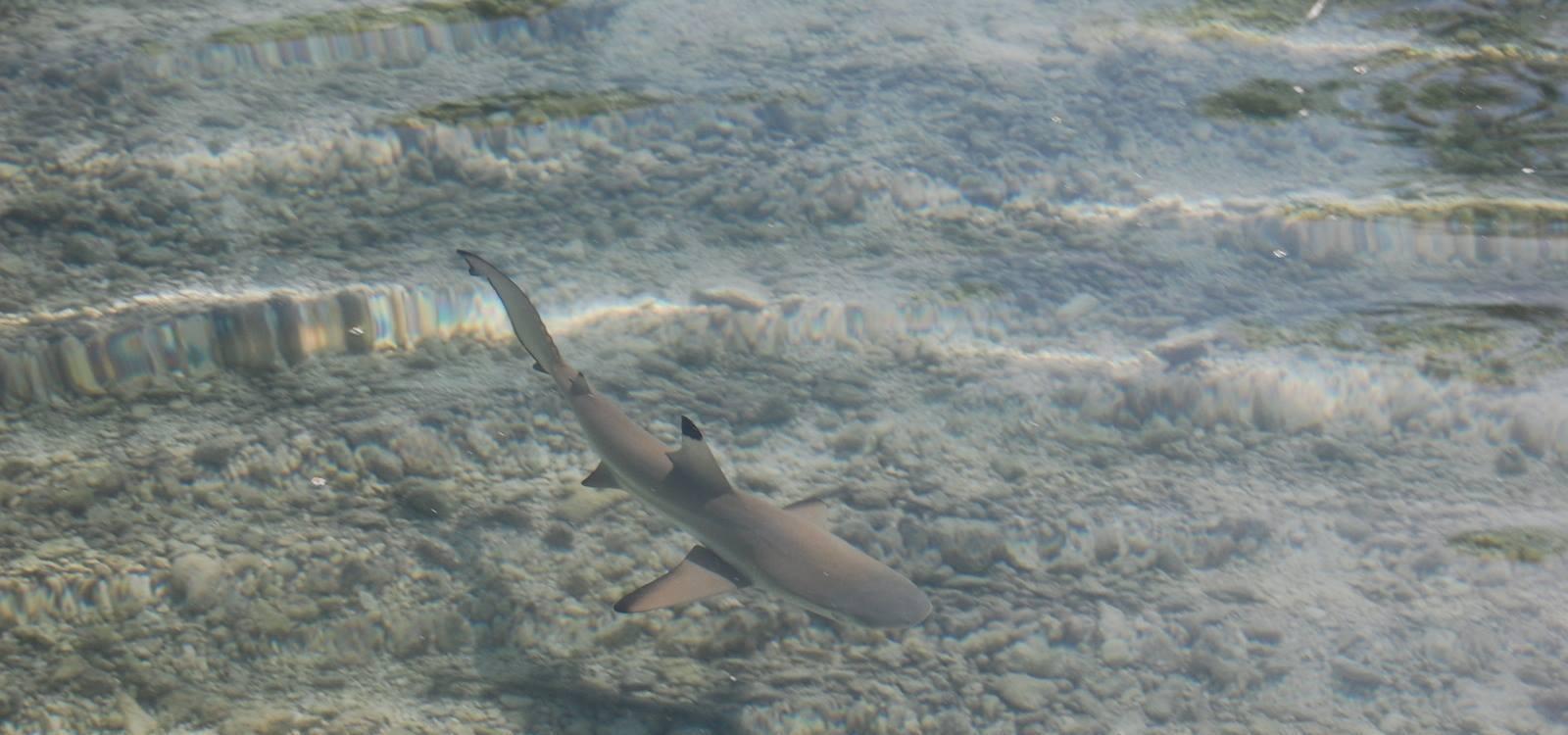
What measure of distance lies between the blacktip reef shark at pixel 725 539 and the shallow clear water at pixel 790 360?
230mm

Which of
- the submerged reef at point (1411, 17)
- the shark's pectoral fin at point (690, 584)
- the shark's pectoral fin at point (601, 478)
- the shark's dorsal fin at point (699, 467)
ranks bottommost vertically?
the shark's pectoral fin at point (690, 584)

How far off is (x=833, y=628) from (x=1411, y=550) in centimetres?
159

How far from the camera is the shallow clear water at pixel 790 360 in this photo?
2.44m

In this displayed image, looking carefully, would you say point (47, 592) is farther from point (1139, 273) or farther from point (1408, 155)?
point (1408, 155)

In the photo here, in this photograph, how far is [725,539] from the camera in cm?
241

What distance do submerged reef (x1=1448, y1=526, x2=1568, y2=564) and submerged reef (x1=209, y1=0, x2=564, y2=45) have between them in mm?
A: 4182

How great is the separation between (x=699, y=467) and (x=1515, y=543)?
2.24 m

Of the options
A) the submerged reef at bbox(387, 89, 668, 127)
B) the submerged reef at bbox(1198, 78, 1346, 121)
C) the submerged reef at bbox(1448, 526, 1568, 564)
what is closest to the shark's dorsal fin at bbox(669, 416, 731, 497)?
the submerged reef at bbox(1448, 526, 1568, 564)

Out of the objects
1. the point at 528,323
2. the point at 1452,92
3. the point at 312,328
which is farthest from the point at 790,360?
the point at 1452,92

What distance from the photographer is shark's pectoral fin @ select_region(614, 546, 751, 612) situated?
2.27 meters

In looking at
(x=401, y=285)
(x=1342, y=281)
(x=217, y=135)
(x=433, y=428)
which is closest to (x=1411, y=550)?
(x=1342, y=281)

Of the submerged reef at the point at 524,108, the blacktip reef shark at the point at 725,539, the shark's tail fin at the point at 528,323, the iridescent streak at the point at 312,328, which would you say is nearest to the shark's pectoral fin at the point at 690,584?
the blacktip reef shark at the point at 725,539

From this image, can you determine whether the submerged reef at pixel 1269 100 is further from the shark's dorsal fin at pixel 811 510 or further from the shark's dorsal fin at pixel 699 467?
the shark's dorsal fin at pixel 699 467

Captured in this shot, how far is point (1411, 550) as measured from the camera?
2.91 m
